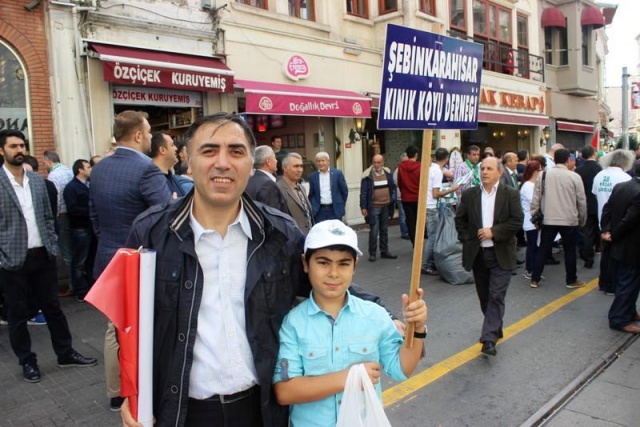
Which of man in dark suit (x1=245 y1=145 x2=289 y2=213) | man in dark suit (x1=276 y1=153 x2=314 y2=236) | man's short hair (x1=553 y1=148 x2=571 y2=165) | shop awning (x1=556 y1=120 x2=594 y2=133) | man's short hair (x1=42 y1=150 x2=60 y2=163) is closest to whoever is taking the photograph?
man in dark suit (x1=245 y1=145 x2=289 y2=213)

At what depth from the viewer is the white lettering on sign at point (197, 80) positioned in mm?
9145

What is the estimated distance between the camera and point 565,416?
356cm

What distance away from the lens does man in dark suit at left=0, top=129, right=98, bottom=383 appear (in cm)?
419

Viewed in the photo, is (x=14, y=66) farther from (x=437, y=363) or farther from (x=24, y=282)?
(x=437, y=363)

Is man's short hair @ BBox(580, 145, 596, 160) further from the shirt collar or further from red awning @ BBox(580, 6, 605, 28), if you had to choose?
red awning @ BBox(580, 6, 605, 28)

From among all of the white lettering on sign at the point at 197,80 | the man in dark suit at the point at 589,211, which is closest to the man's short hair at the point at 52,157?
the white lettering on sign at the point at 197,80

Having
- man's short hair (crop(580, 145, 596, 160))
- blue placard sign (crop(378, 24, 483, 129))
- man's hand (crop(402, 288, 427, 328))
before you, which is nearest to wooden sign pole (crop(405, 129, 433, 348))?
man's hand (crop(402, 288, 427, 328))

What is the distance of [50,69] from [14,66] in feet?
1.64

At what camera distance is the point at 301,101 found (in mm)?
11375

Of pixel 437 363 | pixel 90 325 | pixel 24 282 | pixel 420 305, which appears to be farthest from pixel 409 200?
pixel 420 305

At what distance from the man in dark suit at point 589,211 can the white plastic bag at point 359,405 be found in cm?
769

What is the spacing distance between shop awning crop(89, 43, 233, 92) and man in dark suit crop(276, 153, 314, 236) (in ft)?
13.2

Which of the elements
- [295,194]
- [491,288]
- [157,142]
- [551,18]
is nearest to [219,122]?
[157,142]

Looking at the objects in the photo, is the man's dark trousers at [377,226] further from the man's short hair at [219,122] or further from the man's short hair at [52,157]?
the man's short hair at [219,122]
